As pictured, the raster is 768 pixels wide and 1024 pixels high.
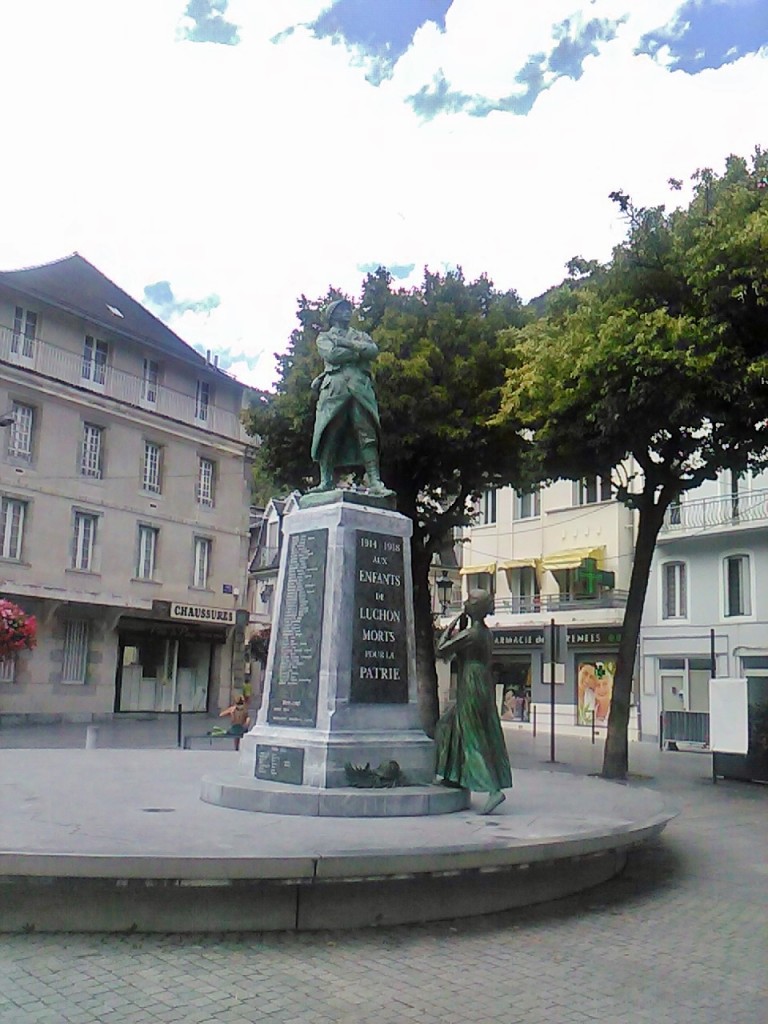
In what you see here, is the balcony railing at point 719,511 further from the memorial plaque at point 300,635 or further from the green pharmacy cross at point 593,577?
the memorial plaque at point 300,635

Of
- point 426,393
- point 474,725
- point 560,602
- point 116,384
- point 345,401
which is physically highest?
point 116,384

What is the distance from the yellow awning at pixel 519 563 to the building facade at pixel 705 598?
560 cm

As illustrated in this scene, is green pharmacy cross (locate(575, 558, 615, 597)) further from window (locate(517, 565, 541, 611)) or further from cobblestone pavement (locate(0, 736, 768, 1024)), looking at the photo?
cobblestone pavement (locate(0, 736, 768, 1024))

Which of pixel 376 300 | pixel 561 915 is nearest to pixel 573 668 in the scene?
pixel 376 300

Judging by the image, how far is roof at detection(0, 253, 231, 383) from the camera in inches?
1252

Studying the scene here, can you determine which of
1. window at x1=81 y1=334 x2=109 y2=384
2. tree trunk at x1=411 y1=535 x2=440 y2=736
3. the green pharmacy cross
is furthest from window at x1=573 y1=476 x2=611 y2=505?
window at x1=81 y1=334 x2=109 y2=384

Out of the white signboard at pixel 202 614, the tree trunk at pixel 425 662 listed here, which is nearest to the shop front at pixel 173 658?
the white signboard at pixel 202 614

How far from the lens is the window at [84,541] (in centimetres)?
3208

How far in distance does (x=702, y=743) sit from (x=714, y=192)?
16.2 meters

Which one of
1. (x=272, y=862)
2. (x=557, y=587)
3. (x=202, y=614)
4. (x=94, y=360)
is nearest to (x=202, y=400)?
(x=94, y=360)

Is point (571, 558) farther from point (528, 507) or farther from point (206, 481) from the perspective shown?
point (206, 481)

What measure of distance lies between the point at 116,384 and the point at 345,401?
2470 centimetres

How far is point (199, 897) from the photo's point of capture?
6.33m

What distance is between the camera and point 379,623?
33.7 feet
